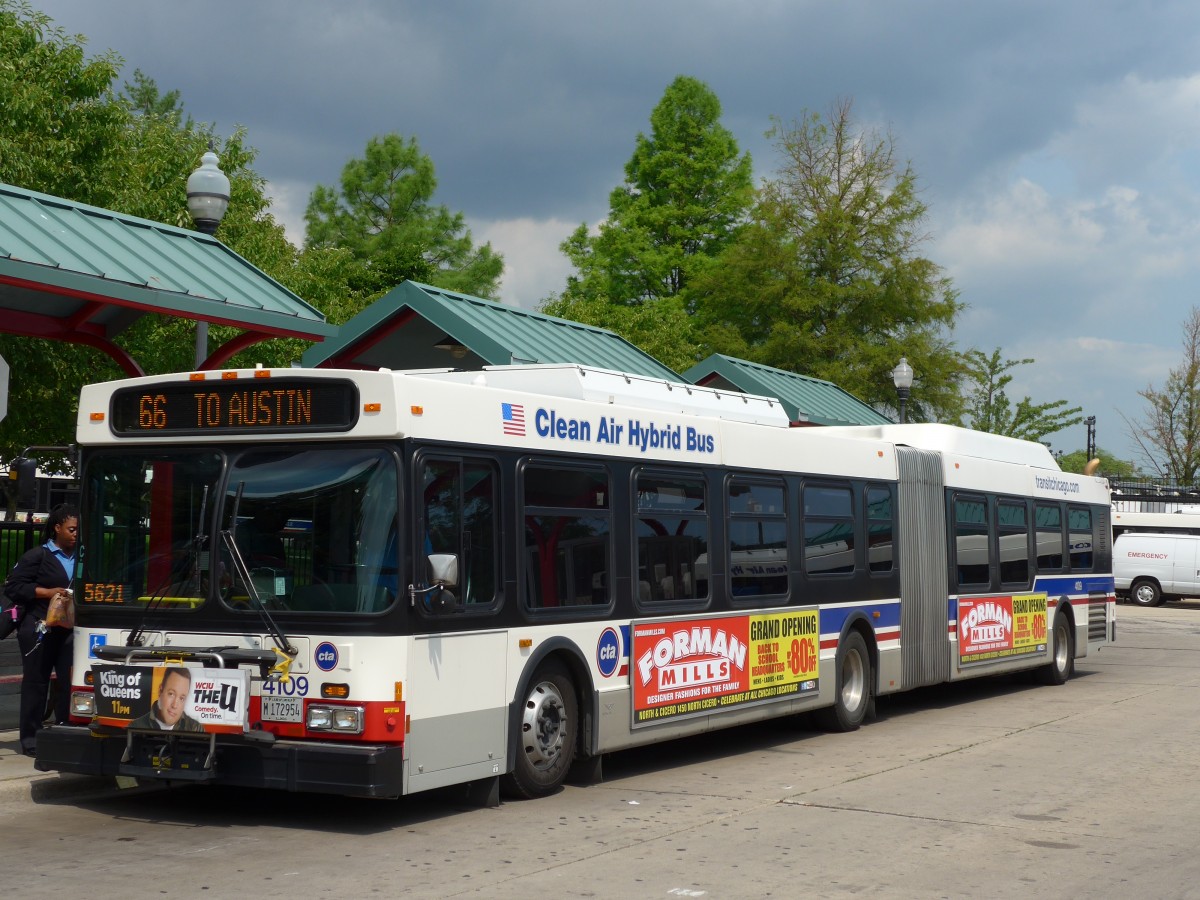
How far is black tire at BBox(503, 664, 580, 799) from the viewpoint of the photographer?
394 inches

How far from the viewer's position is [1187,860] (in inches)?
336

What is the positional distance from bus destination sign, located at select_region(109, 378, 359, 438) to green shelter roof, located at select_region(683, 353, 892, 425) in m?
16.7

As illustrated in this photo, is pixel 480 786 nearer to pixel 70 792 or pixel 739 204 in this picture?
pixel 70 792

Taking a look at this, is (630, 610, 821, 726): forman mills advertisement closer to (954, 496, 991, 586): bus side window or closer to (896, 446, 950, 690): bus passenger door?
(896, 446, 950, 690): bus passenger door

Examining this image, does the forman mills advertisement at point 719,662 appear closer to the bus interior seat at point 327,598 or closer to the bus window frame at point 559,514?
the bus window frame at point 559,514

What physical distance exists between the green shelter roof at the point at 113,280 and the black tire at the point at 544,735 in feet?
15.6

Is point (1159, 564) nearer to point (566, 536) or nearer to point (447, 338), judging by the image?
point (447, 338)

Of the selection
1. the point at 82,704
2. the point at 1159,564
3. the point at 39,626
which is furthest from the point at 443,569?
the point at 1159,564

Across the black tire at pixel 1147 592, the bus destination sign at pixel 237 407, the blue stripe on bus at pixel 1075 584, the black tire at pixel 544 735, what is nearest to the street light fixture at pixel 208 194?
the bus destination sign at pixel 237 407

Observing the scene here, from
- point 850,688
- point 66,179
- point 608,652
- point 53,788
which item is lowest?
point 53,788

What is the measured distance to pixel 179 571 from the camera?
9.23 metres

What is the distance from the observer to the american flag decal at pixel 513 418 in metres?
9.91

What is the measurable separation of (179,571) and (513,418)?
2372mm

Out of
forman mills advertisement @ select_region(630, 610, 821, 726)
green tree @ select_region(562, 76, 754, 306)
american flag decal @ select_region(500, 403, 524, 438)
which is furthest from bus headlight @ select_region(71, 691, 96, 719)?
green tree @ select_region(562, 76, 754, 306)
